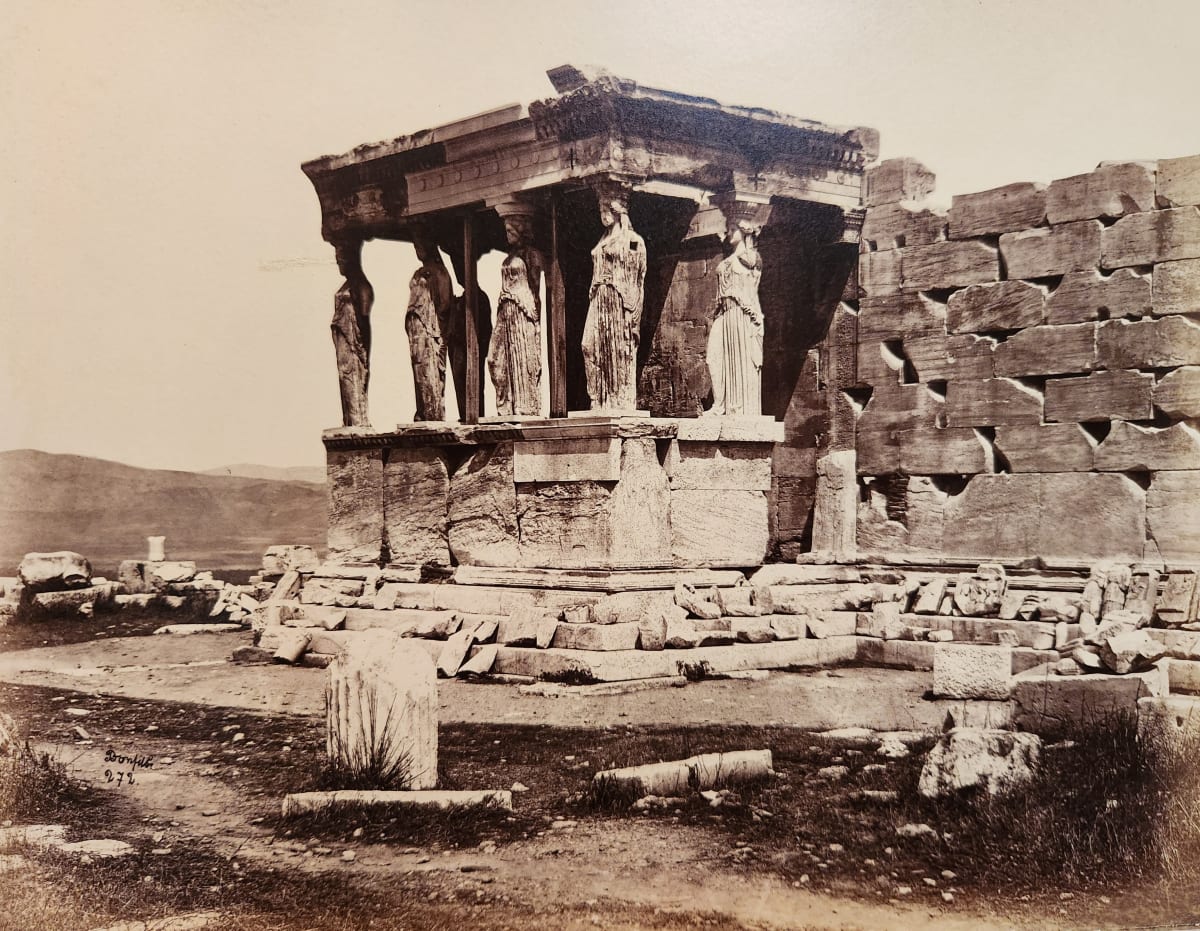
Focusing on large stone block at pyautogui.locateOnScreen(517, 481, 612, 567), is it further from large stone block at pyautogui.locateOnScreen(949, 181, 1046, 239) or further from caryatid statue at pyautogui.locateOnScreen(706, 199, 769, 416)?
large stone block at pyautogui.locateOnScreen(949, 181, 1046, 239)

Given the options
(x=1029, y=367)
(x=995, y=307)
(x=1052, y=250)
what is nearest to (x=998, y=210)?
(x=1052, y=250)

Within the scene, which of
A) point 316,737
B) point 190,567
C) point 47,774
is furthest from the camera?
point 190,567

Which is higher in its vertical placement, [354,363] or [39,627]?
[354,363]

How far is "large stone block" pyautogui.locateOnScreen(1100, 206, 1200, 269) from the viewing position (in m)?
8.45

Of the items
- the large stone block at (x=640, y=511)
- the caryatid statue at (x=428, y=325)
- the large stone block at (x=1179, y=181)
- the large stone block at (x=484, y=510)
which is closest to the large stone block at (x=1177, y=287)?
the large stone block at (x=1179, y=181)

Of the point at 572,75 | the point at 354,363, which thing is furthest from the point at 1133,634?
the point at 354,363

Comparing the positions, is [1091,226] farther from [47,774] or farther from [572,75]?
[47,774]

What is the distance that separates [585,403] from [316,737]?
515cm

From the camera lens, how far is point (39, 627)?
9289mm

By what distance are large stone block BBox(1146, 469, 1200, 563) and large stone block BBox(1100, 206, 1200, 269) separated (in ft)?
4.79

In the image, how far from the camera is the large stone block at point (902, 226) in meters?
9.87

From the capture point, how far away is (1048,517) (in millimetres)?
9148

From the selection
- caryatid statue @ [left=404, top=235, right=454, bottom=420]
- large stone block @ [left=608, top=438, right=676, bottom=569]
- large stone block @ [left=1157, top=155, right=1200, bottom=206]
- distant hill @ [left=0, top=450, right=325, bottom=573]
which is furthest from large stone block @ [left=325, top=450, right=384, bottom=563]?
large stone block @ [left=1157, top=155, right=1200, bottom=206]
